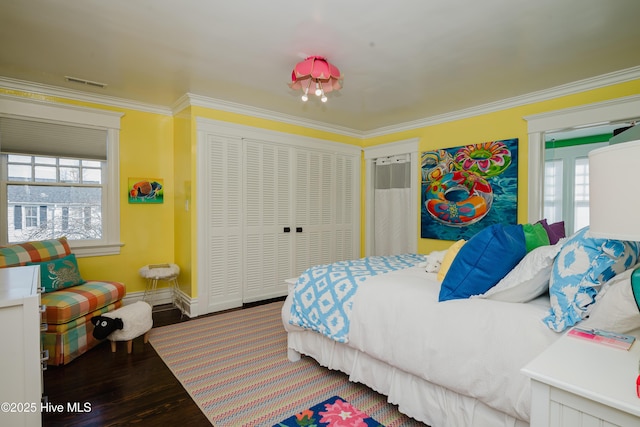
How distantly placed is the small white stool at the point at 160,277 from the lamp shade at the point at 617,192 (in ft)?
12.6

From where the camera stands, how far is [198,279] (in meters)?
3.73

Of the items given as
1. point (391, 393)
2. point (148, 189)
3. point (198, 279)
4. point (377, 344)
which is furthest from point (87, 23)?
point (391, 393)

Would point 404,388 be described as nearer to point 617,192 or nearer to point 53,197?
point 617,192

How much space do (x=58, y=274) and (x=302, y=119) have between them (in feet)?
10.6

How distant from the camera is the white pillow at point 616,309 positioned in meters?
1.20

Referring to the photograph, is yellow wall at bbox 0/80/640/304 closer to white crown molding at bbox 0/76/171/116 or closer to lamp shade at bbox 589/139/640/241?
white crown molding at bbox 0/76/171/116

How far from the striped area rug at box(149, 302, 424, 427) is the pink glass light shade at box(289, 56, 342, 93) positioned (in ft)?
7.44

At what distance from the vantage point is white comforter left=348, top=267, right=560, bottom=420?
1.42 metres

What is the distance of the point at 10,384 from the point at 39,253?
2.03 m

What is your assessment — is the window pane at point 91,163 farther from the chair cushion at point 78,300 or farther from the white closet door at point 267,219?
the white closet door at point 267,219

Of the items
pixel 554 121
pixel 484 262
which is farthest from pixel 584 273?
pixel 554 121

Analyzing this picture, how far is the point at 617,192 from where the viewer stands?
2.86ft

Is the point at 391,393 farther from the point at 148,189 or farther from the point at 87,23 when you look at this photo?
the point at 148,189

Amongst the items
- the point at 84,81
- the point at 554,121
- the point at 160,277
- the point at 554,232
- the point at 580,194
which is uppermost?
the point at 84,81
